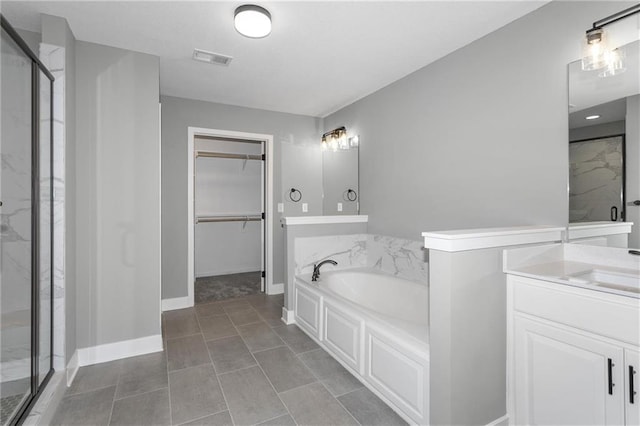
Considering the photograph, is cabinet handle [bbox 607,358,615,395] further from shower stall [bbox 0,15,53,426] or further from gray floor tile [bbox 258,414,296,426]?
shower stall [bbox 0,15,53,426]

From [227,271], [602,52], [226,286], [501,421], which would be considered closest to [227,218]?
[227,271]

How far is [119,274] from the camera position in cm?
252

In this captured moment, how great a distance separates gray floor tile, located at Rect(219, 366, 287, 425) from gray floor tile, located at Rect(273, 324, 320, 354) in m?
0.44

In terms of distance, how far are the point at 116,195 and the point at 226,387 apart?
1.70 meters

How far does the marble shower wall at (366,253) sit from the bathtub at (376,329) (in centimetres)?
12

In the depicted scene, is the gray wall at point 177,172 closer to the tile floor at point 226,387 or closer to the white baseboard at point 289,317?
the tile floor at point 226,387

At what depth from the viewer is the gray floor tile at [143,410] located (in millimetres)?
1781

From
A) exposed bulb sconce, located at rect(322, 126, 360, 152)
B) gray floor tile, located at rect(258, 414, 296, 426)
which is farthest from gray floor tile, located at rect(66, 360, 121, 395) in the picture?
exposed bulb sconce, located at rect(322, 126, 360, 152)

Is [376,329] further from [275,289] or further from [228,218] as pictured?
[228,218]

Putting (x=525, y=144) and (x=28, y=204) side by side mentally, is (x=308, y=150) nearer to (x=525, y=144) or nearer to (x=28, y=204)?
(x=525, y=144)

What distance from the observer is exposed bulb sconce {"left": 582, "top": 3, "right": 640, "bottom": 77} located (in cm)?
169

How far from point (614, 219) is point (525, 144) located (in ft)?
2.21

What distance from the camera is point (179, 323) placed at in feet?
10.6

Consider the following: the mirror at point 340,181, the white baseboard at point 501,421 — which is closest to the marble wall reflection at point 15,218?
the white baseboard at point 501,421
